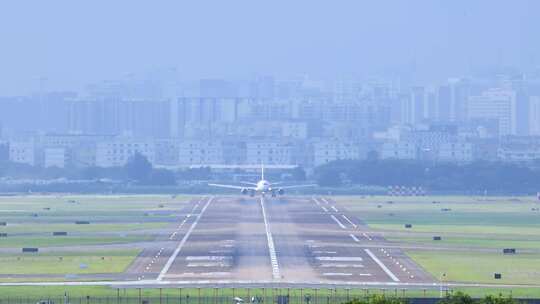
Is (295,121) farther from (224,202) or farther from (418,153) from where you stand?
(224,202)

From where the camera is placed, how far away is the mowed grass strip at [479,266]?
62.7 metres

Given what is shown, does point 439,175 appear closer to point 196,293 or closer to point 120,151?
point 120,151

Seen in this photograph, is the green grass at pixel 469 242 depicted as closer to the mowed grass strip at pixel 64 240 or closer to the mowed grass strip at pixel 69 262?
the mowed grass strip at pixel 64 240

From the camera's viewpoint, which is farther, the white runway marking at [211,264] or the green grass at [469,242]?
the green grass at [469,242]

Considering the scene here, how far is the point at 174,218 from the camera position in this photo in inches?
3703

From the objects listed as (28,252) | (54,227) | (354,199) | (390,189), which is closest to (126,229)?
(54,227)

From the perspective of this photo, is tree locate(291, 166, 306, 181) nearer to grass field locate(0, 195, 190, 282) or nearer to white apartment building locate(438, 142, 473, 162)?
white apartment building locate(438, 142, 473, 162)

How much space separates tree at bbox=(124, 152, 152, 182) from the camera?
140750mm

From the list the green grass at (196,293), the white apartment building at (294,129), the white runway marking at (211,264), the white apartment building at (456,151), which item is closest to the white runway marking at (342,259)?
the white runway marking at (211,264)

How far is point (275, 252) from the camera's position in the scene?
238ft

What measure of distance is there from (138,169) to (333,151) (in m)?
29.5

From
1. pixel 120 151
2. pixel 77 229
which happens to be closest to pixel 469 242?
pixel 77 229

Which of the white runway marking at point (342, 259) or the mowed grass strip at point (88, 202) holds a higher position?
the mowed grass strip at point (88, 202)

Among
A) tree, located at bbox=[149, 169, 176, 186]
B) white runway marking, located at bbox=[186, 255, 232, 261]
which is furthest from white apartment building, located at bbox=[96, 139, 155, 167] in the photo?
white runway marking, located at bbox=[186, 255, 232, 261]
